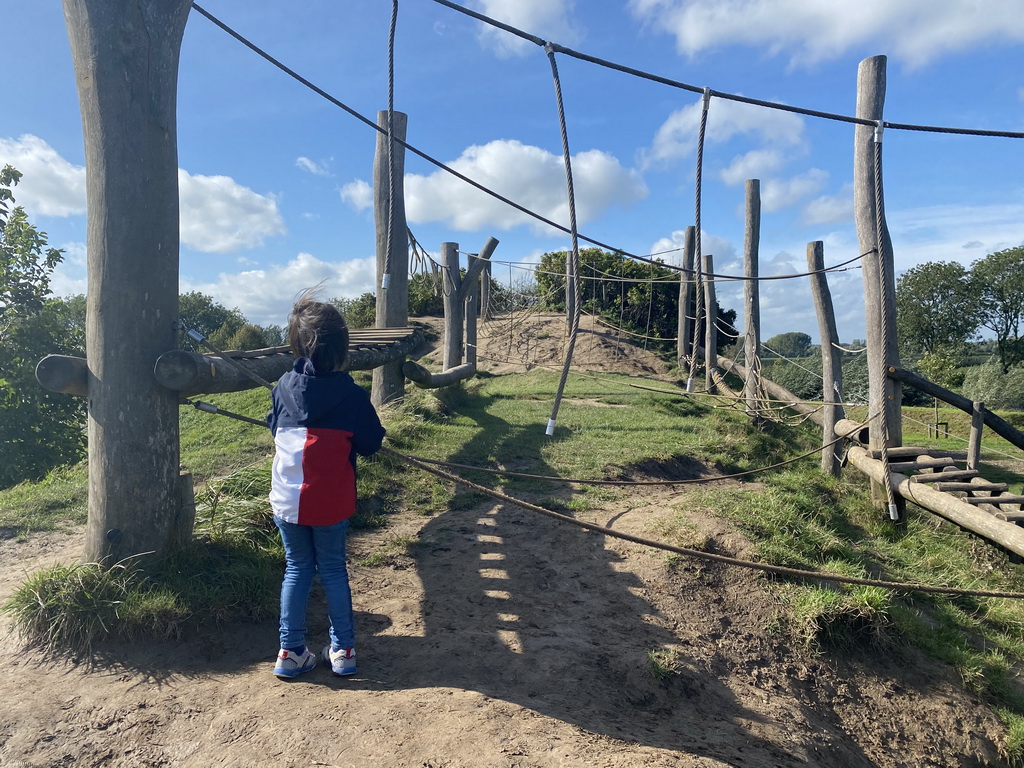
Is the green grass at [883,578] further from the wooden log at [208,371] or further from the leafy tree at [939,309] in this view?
the leafy tree at [939,309]

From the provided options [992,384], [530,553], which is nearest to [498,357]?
[530,553]

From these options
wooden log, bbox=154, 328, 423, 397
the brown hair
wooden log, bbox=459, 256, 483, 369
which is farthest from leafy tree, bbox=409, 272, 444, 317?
the brown hair

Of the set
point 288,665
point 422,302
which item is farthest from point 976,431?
point 422,302

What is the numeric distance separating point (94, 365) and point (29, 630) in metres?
1.25

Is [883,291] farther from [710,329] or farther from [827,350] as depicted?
[710,329]

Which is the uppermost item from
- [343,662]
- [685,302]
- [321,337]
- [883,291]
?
[685,302]

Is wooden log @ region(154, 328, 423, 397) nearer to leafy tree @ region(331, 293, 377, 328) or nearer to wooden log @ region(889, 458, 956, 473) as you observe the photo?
wooden log @ region(889, 458, 956, 473)

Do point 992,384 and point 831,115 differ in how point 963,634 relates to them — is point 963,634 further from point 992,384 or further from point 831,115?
point 992,384

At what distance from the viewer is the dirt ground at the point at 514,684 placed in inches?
96.0

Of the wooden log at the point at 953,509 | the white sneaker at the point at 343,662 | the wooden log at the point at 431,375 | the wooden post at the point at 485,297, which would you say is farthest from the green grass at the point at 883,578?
the wooden post at the point at 485,297

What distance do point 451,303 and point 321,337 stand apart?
752 cm

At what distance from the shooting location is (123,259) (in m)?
3.26

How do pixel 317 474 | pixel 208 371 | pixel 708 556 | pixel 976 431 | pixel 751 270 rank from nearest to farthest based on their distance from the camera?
pixel 317 474 < pixel 708 556 < pixel 208 371 < pixel 976 431 < pixel 751 270

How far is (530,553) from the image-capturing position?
182 inches
